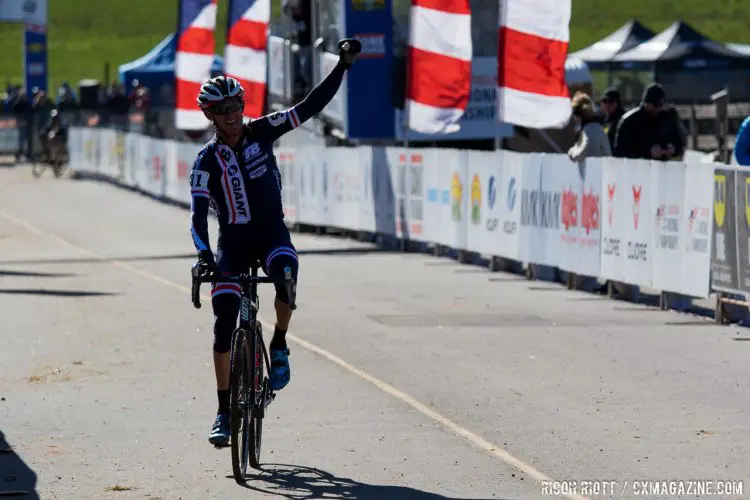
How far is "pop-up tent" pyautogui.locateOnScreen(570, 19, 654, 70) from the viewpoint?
1826 inches

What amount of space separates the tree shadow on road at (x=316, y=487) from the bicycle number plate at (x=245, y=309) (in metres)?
0.75

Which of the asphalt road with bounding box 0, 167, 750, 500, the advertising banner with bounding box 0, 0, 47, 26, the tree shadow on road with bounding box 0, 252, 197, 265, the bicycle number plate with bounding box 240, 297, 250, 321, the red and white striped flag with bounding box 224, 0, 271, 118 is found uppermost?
the advertising banner with bounding box 0, 0, 47, 26

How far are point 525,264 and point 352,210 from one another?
21.8 feet

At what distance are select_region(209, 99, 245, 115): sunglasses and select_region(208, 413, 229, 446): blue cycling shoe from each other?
1.45 m

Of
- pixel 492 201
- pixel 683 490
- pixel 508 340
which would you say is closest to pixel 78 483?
pixel 683 490

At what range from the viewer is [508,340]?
14.4 metres

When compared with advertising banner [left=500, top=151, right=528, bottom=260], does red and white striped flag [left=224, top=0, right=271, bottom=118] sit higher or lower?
higher

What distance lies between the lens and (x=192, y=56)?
3278 cm

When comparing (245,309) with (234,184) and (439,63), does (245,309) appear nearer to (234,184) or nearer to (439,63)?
(234,184)

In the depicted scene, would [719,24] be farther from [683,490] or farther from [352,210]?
A: [683,490]

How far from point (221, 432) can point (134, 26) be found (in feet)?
376

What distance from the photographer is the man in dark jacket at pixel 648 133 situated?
59.5 feet

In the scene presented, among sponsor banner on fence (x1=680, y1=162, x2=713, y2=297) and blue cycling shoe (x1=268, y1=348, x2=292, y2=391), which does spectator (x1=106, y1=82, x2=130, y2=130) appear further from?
blue cycling shoe (x1=268, y1=348, x2=292, y2=391)

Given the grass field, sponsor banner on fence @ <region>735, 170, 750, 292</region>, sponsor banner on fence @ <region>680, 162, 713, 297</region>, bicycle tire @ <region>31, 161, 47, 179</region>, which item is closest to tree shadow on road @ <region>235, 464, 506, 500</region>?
sponsor banner on fence @ <region>735, 170, 750, 292</region>
